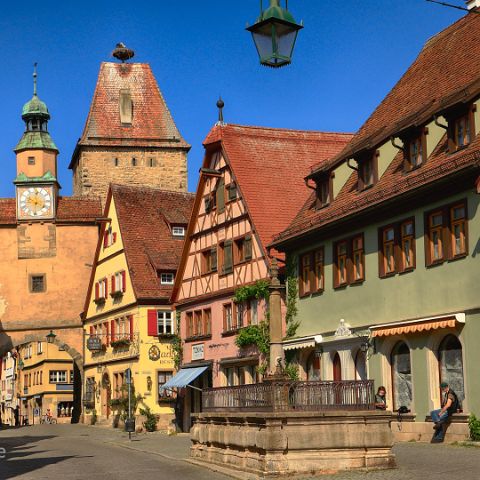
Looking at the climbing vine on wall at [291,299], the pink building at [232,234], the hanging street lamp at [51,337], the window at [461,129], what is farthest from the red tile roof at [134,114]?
the window at [461,129]

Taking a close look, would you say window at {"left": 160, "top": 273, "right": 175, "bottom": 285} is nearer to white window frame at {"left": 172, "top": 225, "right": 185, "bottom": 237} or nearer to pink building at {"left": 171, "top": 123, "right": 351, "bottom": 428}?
white window frame at {"left": 172, "top": 225, "right": 185, "bottom": 237}

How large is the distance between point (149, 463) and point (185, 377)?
17363 mm

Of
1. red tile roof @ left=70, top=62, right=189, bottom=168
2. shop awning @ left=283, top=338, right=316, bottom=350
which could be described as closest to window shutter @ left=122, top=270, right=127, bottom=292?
shop awning @ left=283, top=338, right=316, bottom=350

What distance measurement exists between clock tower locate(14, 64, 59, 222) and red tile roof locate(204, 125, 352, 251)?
22447 mm

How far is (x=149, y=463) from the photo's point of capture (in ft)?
77.0

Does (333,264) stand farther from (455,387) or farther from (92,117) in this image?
(92,117)

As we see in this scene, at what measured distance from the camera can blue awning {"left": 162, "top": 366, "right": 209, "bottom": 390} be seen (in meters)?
39.8

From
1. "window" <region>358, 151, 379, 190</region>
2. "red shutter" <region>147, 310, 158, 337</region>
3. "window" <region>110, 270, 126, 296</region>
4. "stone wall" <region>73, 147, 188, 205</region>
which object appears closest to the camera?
"window" <region>358, 151, 379, 190</region>

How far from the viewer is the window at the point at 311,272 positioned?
31.4 metres

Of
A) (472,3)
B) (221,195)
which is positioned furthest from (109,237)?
(472,3)

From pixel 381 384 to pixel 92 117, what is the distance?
55341 millimetres

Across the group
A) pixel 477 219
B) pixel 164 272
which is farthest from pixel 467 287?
pixel 164 272

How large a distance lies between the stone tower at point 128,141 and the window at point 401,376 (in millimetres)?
51965

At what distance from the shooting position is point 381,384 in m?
27.3
